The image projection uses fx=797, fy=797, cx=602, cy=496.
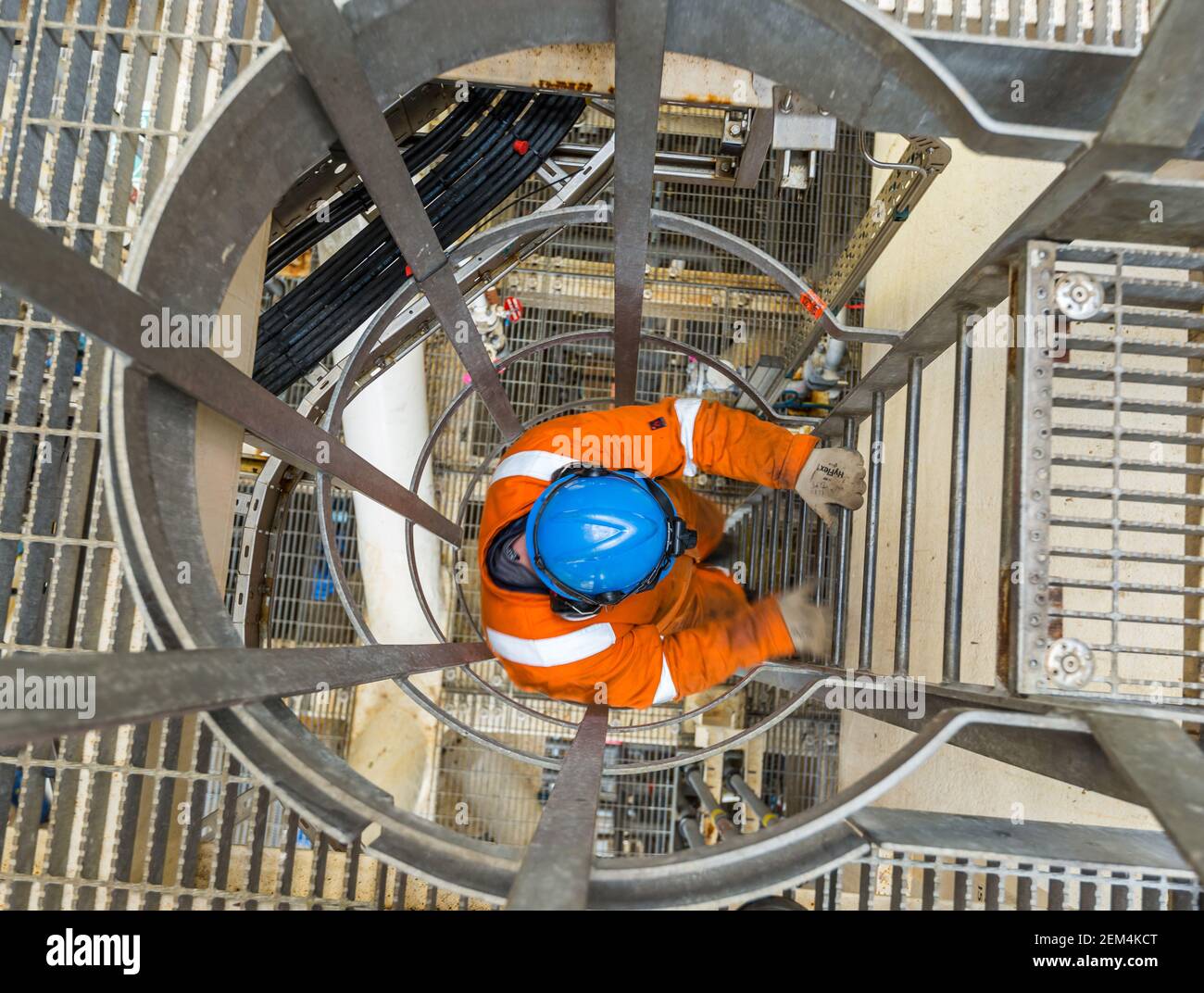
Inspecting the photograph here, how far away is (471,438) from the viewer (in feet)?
20.4

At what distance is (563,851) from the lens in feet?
5.04

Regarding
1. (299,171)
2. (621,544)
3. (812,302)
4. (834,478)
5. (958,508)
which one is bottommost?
(621,544)

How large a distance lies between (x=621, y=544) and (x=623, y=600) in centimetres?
50

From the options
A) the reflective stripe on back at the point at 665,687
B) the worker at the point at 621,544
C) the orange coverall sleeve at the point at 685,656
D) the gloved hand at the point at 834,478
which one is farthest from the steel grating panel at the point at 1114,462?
the reflective stripe on back at the point at 665,687

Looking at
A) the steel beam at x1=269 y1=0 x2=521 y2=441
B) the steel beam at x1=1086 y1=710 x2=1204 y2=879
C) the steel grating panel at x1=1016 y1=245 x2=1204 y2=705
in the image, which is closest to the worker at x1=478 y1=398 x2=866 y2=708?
the steel beam at x1=269 y1=0 x2=521 y2=441

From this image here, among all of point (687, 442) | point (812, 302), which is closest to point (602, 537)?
point (687, 442)

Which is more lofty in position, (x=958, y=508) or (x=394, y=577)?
(x=958, y=508)

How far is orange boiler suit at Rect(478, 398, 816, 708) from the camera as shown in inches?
127

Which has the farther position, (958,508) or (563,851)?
(958,508)

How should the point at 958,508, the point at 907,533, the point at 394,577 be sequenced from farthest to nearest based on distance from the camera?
the point at 394,577
the point at 907,533
the point at 958,508

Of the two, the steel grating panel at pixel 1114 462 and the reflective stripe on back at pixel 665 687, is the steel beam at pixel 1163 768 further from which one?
the reflective stripe on back at pixel 665 687

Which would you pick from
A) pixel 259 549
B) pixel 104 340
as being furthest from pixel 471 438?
pixel 104 340

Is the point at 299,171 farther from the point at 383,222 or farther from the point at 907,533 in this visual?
the point at 907,533

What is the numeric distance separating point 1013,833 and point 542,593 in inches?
74.5
